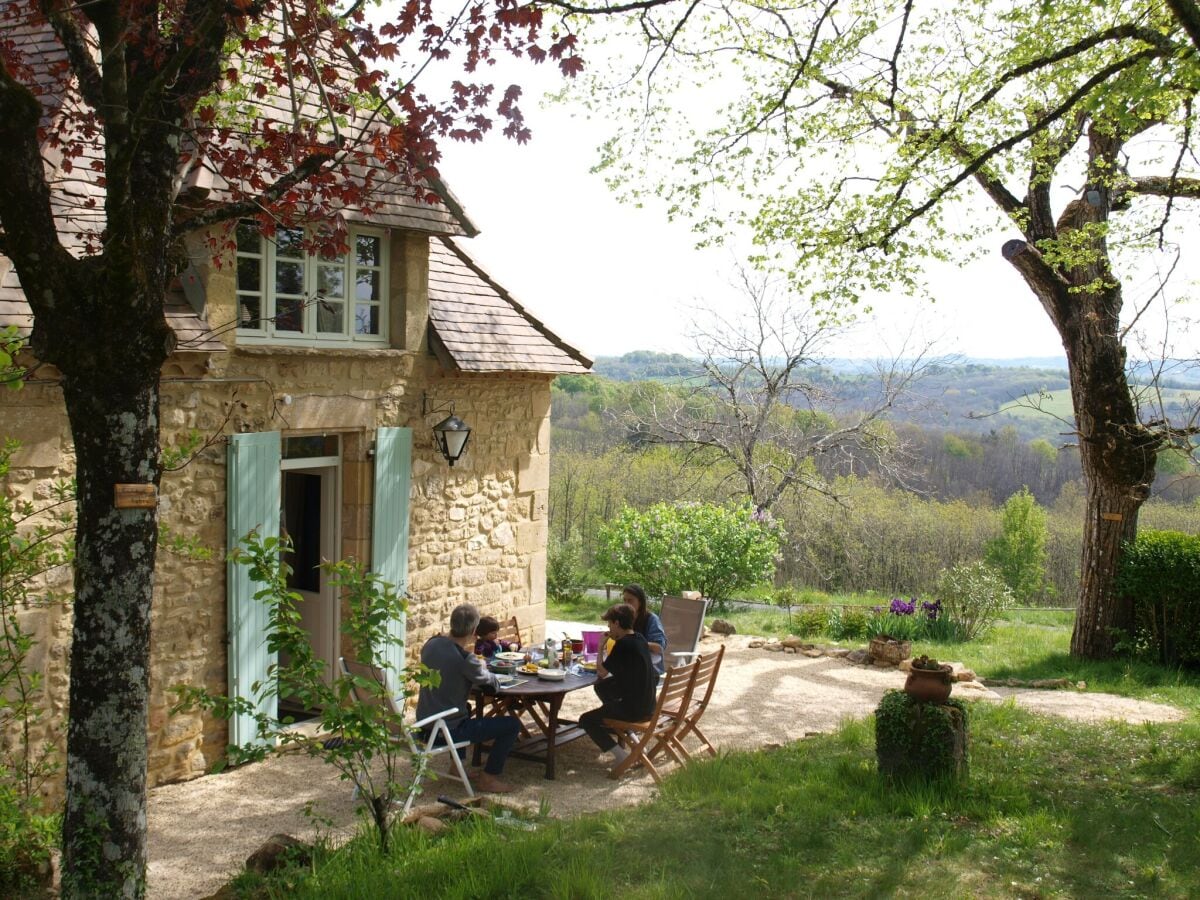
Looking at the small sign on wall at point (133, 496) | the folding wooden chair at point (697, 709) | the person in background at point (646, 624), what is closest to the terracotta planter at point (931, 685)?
the folding wooden chair at point (697, 709)

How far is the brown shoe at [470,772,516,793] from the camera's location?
6938 millimetres

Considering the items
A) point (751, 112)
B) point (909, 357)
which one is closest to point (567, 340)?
point (751, 112)

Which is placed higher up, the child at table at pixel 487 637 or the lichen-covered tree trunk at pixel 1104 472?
the lichen-covered tree trunk at pixel 1104 472

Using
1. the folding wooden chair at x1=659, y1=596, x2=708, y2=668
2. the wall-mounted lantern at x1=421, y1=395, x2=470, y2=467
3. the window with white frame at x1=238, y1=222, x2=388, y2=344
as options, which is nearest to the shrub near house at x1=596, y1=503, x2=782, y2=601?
the folding wooden chair at x1=659, y1=596, x2=708, y2=668

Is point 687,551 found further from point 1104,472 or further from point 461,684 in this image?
point 461,684

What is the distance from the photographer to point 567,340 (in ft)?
32.8

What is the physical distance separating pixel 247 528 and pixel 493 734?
234 cm

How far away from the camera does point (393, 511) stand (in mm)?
8383

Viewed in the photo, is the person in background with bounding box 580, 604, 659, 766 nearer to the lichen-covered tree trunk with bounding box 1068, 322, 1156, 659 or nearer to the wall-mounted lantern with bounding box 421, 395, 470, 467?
the wall-mounted lantern with bounding box 421, 395, 470, 467

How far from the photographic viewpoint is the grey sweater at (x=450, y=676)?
22.2 feet

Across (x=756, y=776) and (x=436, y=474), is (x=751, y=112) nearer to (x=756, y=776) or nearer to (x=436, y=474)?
(x=436, y=474)

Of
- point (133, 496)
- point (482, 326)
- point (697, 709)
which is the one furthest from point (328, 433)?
point (133, 496)

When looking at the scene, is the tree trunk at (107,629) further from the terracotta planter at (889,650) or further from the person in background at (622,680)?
the terracotta planter at (889,650)

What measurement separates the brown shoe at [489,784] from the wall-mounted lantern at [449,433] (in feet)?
9.42
